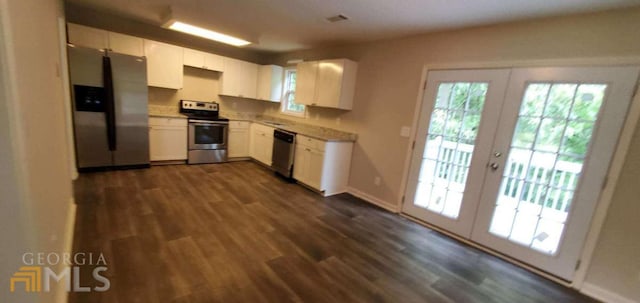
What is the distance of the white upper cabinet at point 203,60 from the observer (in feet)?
15.5

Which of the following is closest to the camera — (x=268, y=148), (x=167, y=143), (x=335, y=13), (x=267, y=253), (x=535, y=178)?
(x=267, y=253)

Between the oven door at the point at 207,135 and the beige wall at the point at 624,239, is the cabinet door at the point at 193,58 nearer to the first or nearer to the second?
the oven door at the point at 207,135

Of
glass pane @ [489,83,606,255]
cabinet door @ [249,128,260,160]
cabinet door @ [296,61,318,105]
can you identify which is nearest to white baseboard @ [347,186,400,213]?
glass pane @ [489,83,606,255]

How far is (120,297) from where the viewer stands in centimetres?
167

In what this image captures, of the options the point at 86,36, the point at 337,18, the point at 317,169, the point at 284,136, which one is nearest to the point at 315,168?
the point at 317,169

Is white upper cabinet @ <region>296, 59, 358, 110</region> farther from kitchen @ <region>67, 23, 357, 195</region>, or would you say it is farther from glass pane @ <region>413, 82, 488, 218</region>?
glass pane @ <region>413, 82, 488, 218</region>

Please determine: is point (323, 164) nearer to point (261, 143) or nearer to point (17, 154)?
point (261, 143)

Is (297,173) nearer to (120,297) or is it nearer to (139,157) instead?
(139,157)

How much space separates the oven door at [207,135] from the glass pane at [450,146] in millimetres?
3720

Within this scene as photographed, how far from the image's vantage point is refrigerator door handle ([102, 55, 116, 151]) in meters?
3.71

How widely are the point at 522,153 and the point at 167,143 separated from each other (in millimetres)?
5139

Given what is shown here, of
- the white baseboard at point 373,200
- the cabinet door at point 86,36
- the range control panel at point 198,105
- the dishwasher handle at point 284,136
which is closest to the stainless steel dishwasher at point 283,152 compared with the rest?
the dishwasher handle at point 284,136

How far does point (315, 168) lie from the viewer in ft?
13.2

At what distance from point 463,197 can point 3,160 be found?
348 cm
